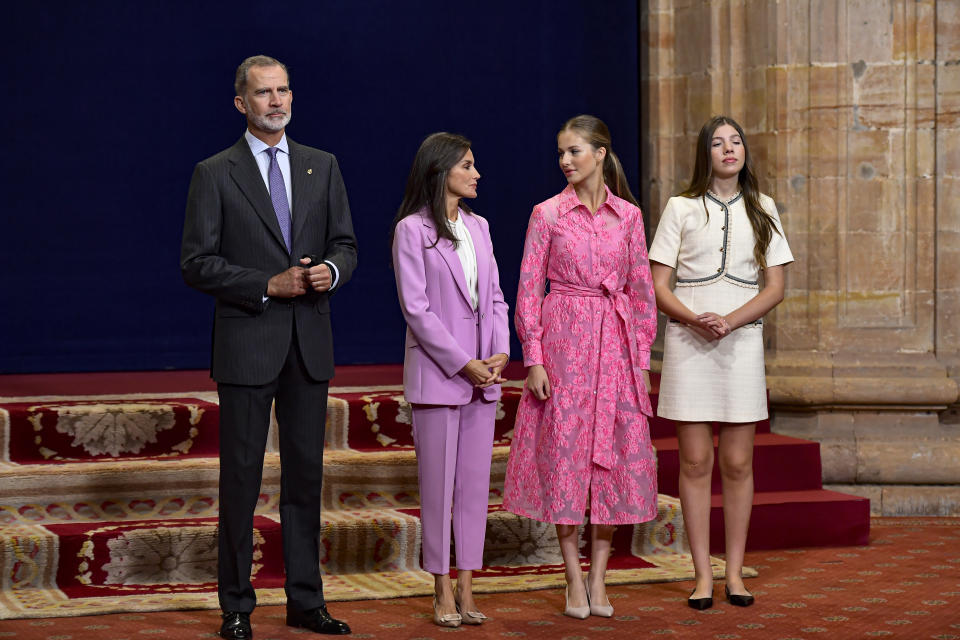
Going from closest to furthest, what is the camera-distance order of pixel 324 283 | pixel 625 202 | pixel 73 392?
pixel 324 283
pixel 625 202
pixel 73 392

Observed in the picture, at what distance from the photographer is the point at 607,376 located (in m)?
4.06

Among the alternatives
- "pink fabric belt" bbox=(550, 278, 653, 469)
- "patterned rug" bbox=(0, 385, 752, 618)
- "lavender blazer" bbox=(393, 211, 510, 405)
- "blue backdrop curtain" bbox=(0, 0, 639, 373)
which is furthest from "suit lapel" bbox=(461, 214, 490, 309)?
"blue backdrop curtain" bbox=(0, 0, 639, 373)

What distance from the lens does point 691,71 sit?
6.57 meters

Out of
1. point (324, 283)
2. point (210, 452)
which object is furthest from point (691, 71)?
point (324, 283)

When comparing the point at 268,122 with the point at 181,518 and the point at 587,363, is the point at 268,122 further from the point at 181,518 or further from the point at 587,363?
the point at 181,518

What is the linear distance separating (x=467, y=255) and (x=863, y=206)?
280cm

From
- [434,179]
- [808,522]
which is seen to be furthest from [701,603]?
[434,179]

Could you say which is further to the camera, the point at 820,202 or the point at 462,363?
the point at 820,202

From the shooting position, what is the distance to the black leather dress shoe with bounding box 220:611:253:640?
368 cm

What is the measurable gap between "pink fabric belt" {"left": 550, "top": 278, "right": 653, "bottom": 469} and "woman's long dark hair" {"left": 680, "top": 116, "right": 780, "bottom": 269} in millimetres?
458

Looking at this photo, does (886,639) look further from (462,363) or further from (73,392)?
(73,392)

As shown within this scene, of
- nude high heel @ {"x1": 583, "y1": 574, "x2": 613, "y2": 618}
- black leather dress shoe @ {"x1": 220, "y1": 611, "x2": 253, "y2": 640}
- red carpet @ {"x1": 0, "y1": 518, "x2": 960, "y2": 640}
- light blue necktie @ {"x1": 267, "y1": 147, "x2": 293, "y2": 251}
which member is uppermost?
light blue necktie @ {"x1": 267, "y1": 147, "x2": 293, "y2": 251}

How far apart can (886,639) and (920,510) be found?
2258mm

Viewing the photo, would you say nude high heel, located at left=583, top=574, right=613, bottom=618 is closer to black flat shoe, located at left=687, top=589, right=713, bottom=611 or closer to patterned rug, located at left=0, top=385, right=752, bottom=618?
black flat shoe, located at left=687, top=589, right=713, bottom=611
